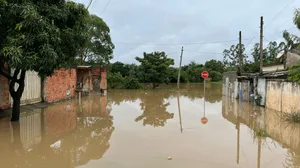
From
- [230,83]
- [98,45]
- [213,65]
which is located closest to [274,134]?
[230,83]

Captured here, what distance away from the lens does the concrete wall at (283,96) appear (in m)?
10.9

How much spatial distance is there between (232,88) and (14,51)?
18497 mm

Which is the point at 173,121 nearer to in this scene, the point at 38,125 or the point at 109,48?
the point at 38,125

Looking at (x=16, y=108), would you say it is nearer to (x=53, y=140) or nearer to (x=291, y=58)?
(x=53, y=140)

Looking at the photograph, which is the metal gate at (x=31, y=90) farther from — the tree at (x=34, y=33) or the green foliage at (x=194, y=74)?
the green foliage at (x=194, y=74)

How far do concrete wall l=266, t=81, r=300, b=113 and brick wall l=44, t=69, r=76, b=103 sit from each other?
12.3m

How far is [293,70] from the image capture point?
9641mm

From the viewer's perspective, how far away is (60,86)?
703 inches

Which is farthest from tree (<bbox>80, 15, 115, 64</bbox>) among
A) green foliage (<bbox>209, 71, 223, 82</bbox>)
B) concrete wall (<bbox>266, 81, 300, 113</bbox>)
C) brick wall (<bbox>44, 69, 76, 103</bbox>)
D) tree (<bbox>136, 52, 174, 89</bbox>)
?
green foliage (<bbox>209, 71, 223, 82</bbox>)

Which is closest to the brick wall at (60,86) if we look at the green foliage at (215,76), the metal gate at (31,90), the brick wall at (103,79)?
the metal gate at (31,90)

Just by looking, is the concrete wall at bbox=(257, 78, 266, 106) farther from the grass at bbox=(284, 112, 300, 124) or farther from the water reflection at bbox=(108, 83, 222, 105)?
the grass at bbox=(284, 112, 300, 124)

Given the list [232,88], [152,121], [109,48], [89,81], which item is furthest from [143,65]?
[152,121]

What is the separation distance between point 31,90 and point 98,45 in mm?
15729

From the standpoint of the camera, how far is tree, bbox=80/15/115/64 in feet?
92.6
